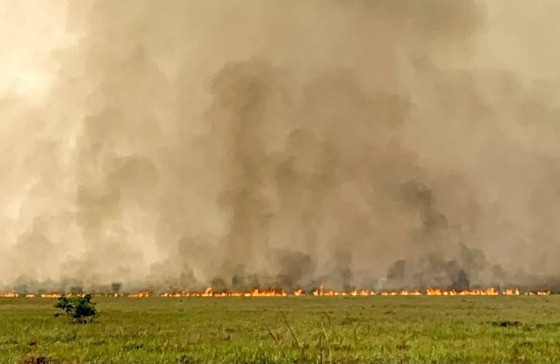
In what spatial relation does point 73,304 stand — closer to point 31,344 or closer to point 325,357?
point 31,344


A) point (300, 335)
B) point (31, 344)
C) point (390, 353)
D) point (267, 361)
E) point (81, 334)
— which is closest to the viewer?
point (267, 361)

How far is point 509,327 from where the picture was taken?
1542 inches

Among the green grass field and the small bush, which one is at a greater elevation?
the small bush

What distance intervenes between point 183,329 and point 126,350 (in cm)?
1170

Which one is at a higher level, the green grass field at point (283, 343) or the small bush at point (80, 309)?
the small bush at point (80, 309)

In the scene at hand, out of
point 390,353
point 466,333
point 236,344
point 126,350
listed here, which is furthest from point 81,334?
point 466,333

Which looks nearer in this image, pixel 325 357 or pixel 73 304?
pixel 325 357

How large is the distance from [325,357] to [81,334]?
19.0 m

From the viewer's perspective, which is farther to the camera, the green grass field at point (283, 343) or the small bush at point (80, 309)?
the small bush at point (80, 309)

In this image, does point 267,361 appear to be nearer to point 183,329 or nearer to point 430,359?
point 430,359

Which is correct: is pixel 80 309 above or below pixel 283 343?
above

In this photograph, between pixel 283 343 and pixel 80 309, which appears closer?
pixel 283 343

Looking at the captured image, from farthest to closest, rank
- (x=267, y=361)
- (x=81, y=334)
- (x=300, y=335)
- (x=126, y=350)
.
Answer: (x=81, y=334) < (x=300, y=335) < (x=126, y=350) < (x=267, y=361)

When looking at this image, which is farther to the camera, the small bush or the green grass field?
the small bush
